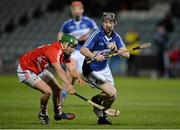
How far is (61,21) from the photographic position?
139ft

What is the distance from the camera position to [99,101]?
15234mm

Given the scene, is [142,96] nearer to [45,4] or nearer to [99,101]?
[99,101]

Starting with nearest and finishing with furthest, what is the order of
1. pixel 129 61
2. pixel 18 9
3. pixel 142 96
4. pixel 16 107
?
1. pixel 16 107
2. pixel 142 96
3. pixel 129 61
4. pixel 18 9

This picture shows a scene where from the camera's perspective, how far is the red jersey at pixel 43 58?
46.7 feet

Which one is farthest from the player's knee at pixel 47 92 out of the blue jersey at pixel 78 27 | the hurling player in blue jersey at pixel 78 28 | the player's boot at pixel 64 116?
the blue jersey at pixel 78 27

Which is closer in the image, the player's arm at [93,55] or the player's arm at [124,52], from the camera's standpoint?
the player's arm at [93,55]

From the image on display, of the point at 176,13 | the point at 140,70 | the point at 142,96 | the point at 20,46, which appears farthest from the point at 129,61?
the point at 142,96

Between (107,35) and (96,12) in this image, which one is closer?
(107,35)

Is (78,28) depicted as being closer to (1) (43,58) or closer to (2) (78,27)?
(2) (78,27)

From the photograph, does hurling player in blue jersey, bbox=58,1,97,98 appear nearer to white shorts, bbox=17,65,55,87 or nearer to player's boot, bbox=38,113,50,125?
white shorts, bbox=17,65,55,87

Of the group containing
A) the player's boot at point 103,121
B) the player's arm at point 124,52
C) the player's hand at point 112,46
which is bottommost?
the player's boot at point 103,121

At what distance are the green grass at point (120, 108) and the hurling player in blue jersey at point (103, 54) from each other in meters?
0.53

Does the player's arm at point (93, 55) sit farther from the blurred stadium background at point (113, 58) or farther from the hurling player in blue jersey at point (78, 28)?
the hurling player in blue jersey at point (78, 28)

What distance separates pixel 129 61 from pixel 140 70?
2.89 feet
